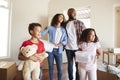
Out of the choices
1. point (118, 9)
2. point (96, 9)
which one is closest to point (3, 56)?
point (96, 9)

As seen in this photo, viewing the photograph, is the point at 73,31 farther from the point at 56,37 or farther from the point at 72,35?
the point at 56,37

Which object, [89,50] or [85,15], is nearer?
[89,50]

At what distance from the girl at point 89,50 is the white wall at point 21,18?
3058mm

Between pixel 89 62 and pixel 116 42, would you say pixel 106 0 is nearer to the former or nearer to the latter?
pixel 116 42

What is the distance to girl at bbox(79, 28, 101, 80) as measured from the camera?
2277 mm

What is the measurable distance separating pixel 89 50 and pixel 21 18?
10.8ft

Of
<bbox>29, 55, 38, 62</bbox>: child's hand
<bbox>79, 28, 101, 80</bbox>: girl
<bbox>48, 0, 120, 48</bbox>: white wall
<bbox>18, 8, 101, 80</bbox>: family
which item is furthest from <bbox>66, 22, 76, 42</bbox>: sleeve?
<bbox>48, 0, 120, 48</bbox>: white wall

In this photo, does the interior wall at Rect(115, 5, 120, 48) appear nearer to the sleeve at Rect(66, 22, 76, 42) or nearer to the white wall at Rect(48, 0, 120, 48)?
the white wall at Rect(48, 0, 120, 48)

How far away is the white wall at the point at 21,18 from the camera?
200 inches

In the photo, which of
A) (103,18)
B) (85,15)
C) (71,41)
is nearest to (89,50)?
(71,41)

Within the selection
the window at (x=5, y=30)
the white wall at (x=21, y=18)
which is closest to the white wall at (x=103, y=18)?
the white wall at (x=21, y=18)

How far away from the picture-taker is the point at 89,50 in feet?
7.69

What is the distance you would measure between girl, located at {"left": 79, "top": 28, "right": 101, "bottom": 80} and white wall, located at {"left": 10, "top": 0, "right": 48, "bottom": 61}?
120 inches

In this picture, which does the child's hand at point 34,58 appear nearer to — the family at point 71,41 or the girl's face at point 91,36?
the family at point 71,41
